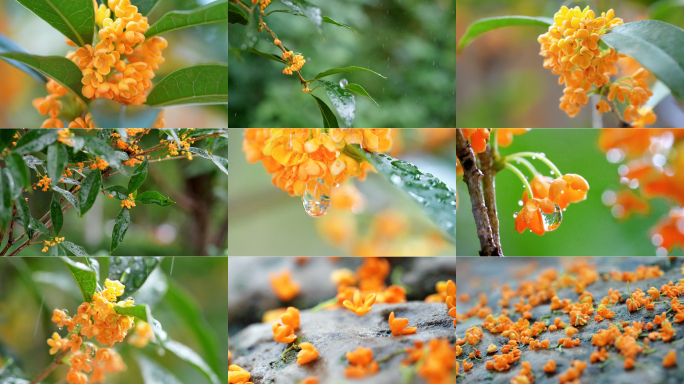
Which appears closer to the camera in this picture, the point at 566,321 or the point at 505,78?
the point at 566,321

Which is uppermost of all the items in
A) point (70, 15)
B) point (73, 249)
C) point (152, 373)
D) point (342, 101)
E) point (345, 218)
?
point (70, 15)

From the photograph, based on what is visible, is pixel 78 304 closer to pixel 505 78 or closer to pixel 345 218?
pixel 345 218

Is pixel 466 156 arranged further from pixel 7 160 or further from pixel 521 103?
pixel 521 103

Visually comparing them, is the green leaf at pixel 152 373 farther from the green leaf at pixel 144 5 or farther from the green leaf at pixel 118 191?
the green leaf at pixel 144 5

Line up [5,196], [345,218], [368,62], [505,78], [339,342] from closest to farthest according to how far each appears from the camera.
A: [5,196]
[339,342]
[368,62]
[345,218]
[505,78]

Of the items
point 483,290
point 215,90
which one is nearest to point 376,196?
point 483,290

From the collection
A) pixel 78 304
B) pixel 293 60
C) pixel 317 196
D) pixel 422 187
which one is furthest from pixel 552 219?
pixel 78 304

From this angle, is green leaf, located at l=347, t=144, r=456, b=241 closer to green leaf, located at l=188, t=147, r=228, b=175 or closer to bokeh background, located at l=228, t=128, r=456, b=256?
bokeh background, located at l=228, t=128, r=456, b=256
